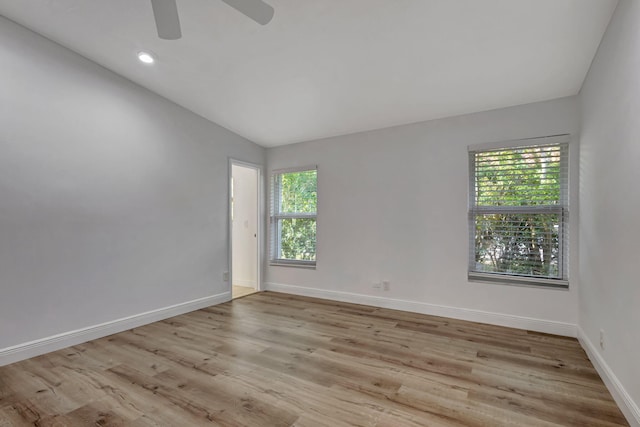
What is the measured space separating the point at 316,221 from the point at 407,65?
2.55m

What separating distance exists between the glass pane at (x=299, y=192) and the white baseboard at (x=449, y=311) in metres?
1.22

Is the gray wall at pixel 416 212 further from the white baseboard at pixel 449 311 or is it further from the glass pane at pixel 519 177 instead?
the glass pane at pixel 519 177

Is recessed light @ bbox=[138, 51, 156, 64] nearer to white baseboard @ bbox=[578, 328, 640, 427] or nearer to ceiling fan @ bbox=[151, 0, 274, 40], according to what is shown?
ceiling fan @ bbox=[151, 0, 274, 40]

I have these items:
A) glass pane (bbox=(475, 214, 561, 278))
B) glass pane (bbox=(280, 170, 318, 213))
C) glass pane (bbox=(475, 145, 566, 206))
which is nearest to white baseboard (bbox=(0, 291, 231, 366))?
glass pane (bbox=(280, 170, 318, 213))

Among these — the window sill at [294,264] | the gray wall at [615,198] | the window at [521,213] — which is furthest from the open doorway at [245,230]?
the gray wall at [615,198]

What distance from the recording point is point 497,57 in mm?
2648

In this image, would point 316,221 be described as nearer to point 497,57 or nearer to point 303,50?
point 303,50

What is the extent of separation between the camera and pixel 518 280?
3406 mm

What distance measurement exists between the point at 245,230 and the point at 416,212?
9.50 ft

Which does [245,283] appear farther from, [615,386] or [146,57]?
[615,386]

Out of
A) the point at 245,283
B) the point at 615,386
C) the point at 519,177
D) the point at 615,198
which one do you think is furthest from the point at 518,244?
the point at 245,283

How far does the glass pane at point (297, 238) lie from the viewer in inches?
192

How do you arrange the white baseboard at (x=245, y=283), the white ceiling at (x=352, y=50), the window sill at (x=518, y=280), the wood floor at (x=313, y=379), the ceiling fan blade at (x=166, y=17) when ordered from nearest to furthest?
the ceiling fan blade at (x=166, y=17) < the wood floor at (x=313, y=379) < the white ceiling at (x=352, y=50) < the window sill at (x=518, y=280) < the white baseboard at (x=245, y=283)

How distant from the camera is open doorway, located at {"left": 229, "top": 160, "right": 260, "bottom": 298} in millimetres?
5215
